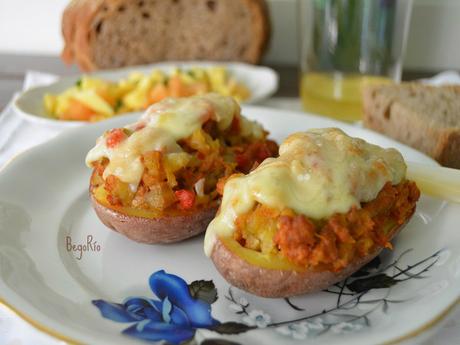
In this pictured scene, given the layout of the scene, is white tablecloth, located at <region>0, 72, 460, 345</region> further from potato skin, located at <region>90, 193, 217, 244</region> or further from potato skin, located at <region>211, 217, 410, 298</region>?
potato skin, located at <region>90, 193, 217, 244</region>

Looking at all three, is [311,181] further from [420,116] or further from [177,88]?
[177,88]

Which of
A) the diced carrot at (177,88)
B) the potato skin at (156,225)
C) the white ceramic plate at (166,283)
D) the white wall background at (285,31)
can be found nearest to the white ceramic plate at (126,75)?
the diced carrot at (177,88)

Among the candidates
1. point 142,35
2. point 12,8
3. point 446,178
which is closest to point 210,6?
point 142,35

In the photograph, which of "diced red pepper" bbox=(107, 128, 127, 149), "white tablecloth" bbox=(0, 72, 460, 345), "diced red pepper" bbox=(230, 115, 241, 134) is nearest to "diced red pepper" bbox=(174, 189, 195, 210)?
"diced red pepper" bbox=(107, 128, 127, 149)

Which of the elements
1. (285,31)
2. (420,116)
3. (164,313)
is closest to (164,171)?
(164,313)

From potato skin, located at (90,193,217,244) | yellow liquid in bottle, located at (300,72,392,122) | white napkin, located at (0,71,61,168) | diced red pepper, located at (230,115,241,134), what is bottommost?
yellow liquid in bottle, located at (300,72,392,122)

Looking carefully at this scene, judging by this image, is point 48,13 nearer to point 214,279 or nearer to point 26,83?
point 26,83

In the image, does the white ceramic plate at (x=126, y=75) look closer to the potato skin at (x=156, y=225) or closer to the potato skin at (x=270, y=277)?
the potato skin at (x=156, y=225)

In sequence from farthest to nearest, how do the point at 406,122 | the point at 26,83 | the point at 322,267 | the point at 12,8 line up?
1. the point at 12,8
2. the point at 26,83
3. the point at 406,122
4. the point at 322,267
